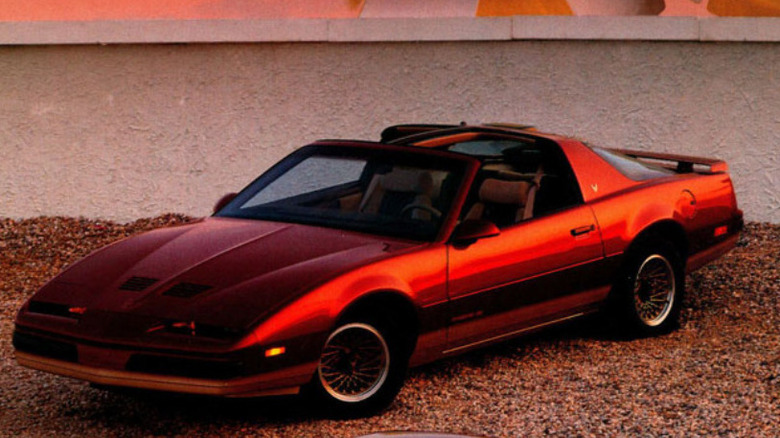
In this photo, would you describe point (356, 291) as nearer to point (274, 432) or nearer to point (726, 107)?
point (274, 432)

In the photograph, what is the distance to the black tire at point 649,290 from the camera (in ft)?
25.1

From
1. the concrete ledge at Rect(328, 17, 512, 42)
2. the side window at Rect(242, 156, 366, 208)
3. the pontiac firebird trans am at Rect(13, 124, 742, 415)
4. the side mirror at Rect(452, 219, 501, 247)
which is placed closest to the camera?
the pontiac firebird trans am at Rect(13, 124, 742, 415)

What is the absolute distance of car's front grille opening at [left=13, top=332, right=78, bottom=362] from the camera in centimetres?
574

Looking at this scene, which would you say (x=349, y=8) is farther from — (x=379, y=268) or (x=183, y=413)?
(x=183, y=413)

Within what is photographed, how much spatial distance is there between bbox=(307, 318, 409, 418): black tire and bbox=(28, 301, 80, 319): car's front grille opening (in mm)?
1215

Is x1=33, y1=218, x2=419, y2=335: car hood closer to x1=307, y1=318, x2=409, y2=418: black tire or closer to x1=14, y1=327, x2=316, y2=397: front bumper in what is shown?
x1=14, y1=327, x2=316, y2=397: front bumper

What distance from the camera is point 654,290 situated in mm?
7984

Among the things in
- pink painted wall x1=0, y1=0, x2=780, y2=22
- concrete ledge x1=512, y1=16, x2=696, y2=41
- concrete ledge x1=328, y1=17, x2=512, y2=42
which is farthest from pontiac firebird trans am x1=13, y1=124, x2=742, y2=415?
pink painted wall x1=0, y1=0, x2=780, y2=22

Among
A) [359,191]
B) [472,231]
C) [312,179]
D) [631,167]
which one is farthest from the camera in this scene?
[631,167]

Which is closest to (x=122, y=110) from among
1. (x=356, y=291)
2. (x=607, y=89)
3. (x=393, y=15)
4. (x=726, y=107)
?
(x=393, y=15)

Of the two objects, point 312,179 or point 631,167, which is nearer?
point 312,179

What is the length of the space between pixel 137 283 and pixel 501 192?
7.01 feet

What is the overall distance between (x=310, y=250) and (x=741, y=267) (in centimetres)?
502

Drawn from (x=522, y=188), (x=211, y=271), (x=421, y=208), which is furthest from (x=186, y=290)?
(x=522, y=188)
